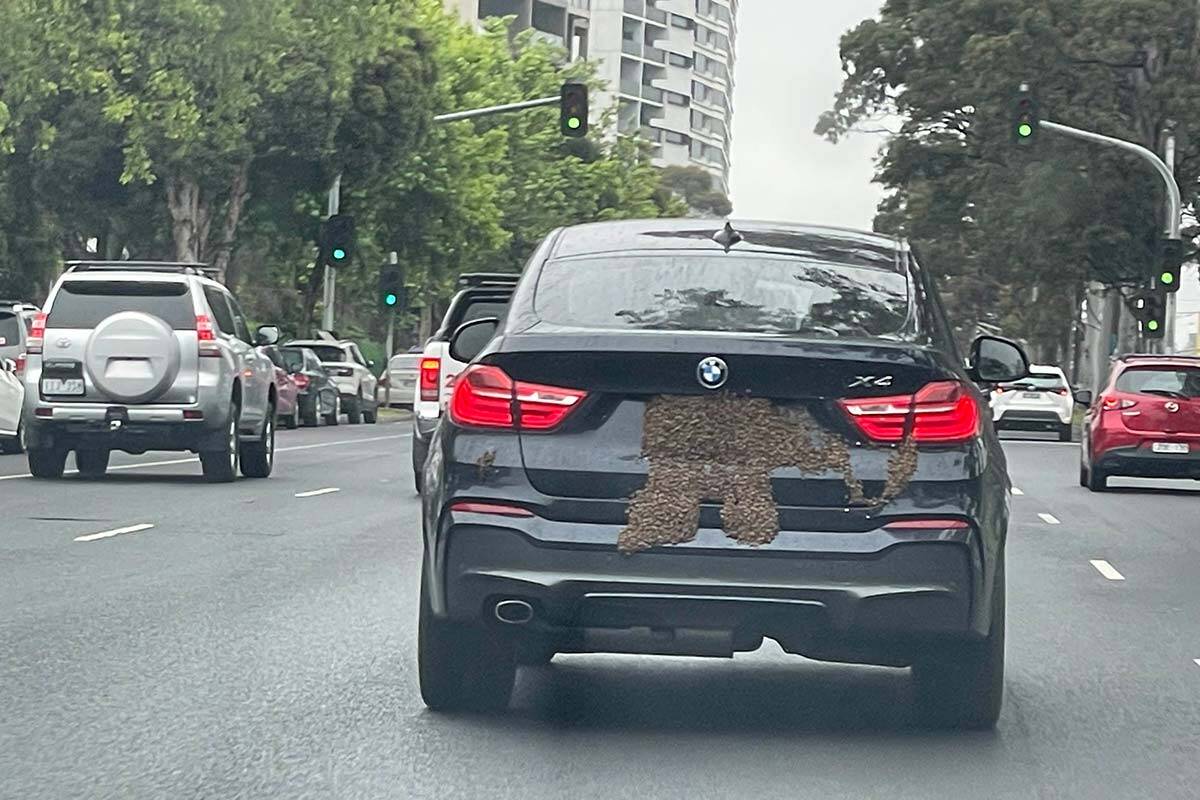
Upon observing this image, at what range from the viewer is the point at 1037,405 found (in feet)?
147

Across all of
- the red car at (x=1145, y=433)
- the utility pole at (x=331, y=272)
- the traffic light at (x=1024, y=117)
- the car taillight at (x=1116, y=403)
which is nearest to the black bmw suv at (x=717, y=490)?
the red car at (x=1145, y=433)

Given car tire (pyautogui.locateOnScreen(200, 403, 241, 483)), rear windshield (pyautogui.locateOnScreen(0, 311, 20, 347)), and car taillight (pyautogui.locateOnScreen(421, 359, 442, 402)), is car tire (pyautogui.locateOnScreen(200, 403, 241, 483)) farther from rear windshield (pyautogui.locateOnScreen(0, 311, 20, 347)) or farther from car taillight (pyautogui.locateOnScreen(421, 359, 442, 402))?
rear windshield (pyautogui.locateOnScreen(0, 311, 20, 347))

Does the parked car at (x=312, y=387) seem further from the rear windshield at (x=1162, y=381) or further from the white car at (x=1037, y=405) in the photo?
the rear windshield at (x=1162, y=381)

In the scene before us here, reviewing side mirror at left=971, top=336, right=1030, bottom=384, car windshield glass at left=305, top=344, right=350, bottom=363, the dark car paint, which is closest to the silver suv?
side mirror at left=971, top=336, right=1030, bottom=384

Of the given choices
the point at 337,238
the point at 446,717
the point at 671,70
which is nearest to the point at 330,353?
the point at 337,238

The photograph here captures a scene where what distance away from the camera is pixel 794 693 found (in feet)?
30.5

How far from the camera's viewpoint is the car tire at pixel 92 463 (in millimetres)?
23297

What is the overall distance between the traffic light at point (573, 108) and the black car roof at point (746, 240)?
2958 cm

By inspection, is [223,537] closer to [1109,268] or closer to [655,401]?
[655,401]

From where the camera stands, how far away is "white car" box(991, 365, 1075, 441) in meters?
44.8

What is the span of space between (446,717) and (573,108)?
30.7 meters

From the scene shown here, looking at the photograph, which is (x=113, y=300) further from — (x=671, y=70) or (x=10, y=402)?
(x=671, y=70)

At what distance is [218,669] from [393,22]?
123 ft

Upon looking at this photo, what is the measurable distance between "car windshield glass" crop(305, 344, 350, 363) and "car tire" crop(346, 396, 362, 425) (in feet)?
2.65
